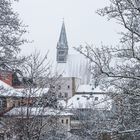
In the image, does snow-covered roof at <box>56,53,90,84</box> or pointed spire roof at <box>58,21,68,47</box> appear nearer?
snow-covered roof at <box>56,53,90,84</box>

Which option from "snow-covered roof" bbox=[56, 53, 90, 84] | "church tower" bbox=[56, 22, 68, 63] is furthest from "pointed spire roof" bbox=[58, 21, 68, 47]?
"snow-covered roof" bbox=[56, 53, 90, 84]

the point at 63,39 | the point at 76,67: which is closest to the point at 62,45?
the point at 63,39

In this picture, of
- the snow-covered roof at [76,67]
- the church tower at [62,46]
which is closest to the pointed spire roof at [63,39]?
the church tower at [62,46]

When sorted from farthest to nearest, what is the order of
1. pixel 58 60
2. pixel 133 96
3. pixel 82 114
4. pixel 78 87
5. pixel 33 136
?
pixel 58 60 → pixel 78 87 → pixel 82 114 → pixel 33 136 → pixel 133 96

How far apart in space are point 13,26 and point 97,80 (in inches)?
120

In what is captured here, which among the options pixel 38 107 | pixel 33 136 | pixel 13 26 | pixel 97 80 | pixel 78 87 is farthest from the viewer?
pixel 78 87

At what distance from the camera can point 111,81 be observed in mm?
8953

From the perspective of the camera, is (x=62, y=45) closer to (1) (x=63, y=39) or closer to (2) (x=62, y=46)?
(2) (x=62, y=46)

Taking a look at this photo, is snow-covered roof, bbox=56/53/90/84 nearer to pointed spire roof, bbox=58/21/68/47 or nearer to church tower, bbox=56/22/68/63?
church tower, bbox=56/22/68/63

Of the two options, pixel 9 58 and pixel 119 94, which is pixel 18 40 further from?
pixel 119 94

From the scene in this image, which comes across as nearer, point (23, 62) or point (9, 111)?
point (23, 62)

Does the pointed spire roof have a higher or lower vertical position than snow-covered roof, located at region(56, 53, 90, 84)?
higher

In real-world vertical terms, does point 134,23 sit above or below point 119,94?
above

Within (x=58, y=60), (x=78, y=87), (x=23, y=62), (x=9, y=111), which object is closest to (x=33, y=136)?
(x=23, y=62)
